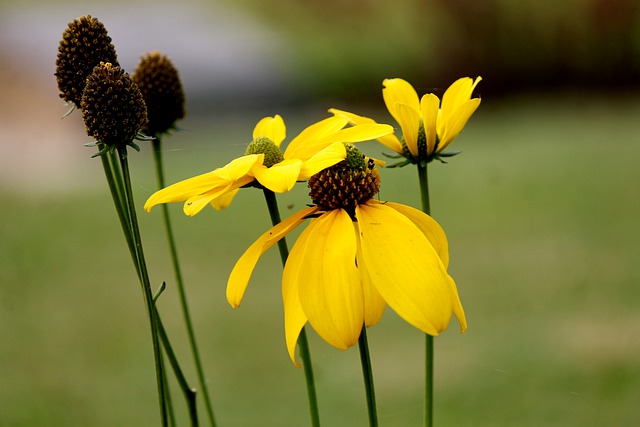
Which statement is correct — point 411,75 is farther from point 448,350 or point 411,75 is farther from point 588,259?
point 448,350

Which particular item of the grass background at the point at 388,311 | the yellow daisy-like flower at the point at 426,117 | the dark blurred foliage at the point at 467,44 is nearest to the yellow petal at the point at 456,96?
the yellow daisy-like flower at the point at 426,117

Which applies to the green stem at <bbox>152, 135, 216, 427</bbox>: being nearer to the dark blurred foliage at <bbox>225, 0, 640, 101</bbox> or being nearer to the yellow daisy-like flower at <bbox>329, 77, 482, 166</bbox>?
the yellow daisy-like flower at <bbox>329, 77, 482, 166</bbox>

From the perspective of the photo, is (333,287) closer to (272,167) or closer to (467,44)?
(272,167)

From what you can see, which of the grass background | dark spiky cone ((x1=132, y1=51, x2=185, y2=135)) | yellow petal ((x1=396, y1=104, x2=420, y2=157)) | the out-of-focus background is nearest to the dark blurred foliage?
the out-of-focus background

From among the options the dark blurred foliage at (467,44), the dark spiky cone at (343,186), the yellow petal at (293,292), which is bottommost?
the dark blurred foliage at (467,44)

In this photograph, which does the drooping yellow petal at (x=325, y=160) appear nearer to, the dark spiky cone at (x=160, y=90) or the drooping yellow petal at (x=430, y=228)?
the drooping yellow petal at (x=430, y=228)

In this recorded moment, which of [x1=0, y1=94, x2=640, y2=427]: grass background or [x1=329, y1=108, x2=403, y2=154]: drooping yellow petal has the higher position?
[x1=329, y1=108, x2=403, y2=154]: drooping yellow petal

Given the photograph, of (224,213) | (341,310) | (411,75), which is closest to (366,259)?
(341,310)
